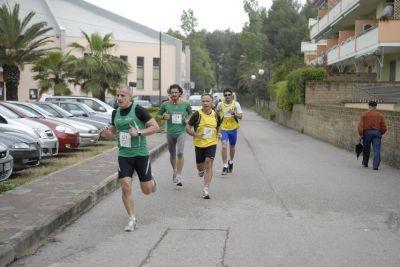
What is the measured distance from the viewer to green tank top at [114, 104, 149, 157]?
7.05 metres

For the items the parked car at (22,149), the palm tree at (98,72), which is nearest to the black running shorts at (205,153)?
the parked car at (22,149)

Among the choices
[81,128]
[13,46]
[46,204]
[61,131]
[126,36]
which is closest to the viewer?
[46,204]

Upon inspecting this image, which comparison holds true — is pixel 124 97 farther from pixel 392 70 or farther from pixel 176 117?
pixel 392 70

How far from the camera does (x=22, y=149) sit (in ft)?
36.2

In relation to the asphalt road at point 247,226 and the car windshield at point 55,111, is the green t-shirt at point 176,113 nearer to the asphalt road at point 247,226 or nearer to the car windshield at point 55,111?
the asphalt road at point 247,226

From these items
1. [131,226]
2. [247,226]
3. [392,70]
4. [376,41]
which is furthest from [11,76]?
[247,226]

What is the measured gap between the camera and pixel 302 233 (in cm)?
686

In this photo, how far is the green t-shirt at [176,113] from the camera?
34.1 feet

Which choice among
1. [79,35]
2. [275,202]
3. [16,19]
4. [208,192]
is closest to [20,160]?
[208,192]

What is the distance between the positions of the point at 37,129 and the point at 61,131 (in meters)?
1.60

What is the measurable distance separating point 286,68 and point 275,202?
3824cm

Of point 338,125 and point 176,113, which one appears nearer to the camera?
point 176,113

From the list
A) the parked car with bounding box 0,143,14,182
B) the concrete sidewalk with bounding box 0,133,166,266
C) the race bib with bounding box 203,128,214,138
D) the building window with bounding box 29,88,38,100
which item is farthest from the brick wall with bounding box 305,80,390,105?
the building window with bounding box 29,88,38,100

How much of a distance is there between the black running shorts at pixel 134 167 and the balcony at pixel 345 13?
83.7 feet
